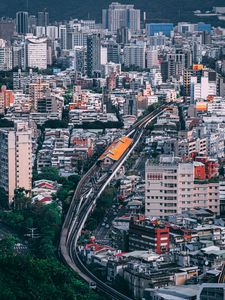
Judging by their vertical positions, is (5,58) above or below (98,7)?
below

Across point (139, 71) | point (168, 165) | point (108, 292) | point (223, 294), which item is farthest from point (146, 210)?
point (139, 71)

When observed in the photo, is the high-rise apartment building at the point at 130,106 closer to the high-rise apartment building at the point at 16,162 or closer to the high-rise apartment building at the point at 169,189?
the high-rise apartment building at the point at 16,162

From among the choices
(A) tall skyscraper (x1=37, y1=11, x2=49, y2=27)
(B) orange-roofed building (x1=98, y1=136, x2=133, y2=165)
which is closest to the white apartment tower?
(A) tall skyscraper (x1=37, y1=11, x2=49, y2=27)

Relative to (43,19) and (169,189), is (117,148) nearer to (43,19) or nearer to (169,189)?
(169,189)

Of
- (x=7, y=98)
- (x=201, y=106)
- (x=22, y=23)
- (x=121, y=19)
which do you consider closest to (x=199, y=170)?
(x=201, y=106)

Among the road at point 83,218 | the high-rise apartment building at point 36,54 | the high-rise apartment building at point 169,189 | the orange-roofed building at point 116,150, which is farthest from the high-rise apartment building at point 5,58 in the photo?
the high-rise apartment building at point 169,189

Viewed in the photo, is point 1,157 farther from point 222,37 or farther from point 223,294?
point 222,37
